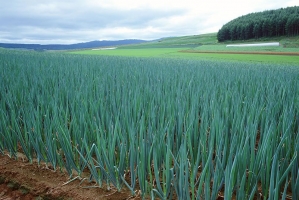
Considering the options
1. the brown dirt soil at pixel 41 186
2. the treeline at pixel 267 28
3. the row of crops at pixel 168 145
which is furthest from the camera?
the treeline at pixel 267 28

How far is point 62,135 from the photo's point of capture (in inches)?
51.3

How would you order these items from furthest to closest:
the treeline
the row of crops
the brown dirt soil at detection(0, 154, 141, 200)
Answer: the treeline
the brown dirt soil at detection(0, 154, 141, 200)
the row of crops

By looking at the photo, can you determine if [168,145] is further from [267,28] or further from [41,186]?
[267,28]

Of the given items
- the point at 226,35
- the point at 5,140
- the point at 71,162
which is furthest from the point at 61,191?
the point at 226,35

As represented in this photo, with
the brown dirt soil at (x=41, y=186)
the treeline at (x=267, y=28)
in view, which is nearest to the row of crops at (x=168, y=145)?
the brown dirt soil at (x=41, y=186)

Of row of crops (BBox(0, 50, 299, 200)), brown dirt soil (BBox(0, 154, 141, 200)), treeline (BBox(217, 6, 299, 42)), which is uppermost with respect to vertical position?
treeline (BBox(217, 6, 299, 42))

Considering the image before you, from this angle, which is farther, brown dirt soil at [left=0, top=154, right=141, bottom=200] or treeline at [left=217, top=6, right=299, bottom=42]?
treeline at [left=217, top=6, right=299, bottom=42]

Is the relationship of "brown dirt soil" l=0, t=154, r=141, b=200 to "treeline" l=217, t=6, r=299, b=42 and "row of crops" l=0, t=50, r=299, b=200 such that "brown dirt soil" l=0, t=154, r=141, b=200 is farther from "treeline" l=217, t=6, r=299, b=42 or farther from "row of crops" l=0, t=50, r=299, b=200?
"treeline" l=217, t=6, r=299, b=42

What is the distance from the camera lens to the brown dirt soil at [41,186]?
3.84 feet

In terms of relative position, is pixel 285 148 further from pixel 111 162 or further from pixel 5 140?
pixel 5 140

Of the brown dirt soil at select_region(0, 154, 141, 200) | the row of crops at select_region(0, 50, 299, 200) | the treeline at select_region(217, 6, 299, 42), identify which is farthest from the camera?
the treeline at select_region(217, 6, 299, 42)

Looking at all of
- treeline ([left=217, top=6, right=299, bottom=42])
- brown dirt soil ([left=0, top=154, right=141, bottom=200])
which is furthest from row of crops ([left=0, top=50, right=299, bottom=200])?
treeline ([left=217, top=6, right=299, bottom=42])

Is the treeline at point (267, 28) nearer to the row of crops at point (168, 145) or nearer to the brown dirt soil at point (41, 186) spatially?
the row of crops at point (168, 145)

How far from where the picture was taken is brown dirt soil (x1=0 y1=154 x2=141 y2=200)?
1170 mm
